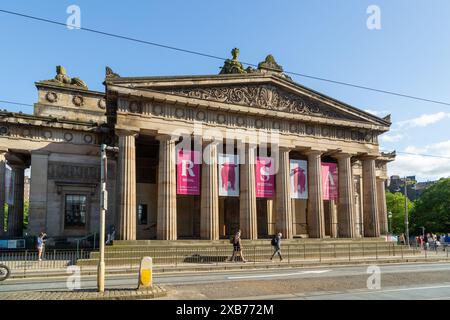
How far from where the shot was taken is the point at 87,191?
117ft

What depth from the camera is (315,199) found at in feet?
114

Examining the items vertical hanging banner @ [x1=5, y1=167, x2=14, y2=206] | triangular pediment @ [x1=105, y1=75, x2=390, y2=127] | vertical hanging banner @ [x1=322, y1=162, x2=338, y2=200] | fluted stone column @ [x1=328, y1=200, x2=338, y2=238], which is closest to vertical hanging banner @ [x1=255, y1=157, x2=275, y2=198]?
triangular pediment @ [x1=105, y1=75, x2=390, y2=127]

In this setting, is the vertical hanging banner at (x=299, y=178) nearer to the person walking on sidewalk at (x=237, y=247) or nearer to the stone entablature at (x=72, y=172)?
the person walking on sidewalk at (x=237, y=247)

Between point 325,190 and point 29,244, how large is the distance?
80.4 feet

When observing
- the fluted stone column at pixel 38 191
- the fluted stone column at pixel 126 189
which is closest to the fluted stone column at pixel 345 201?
the fluted stone column at pixel 126 189

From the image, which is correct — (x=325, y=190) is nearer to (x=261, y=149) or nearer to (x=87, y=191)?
(x=261, y=149)

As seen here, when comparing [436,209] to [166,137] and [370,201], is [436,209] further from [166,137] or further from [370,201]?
[166,137]

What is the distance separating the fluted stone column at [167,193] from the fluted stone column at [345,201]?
1588 cm

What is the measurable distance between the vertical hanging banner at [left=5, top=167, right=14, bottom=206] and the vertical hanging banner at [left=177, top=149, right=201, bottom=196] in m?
14.2

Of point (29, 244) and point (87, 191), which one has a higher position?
point (87, 191)

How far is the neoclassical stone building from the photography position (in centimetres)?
2919

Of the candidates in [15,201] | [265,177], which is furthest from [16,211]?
[265,177]
